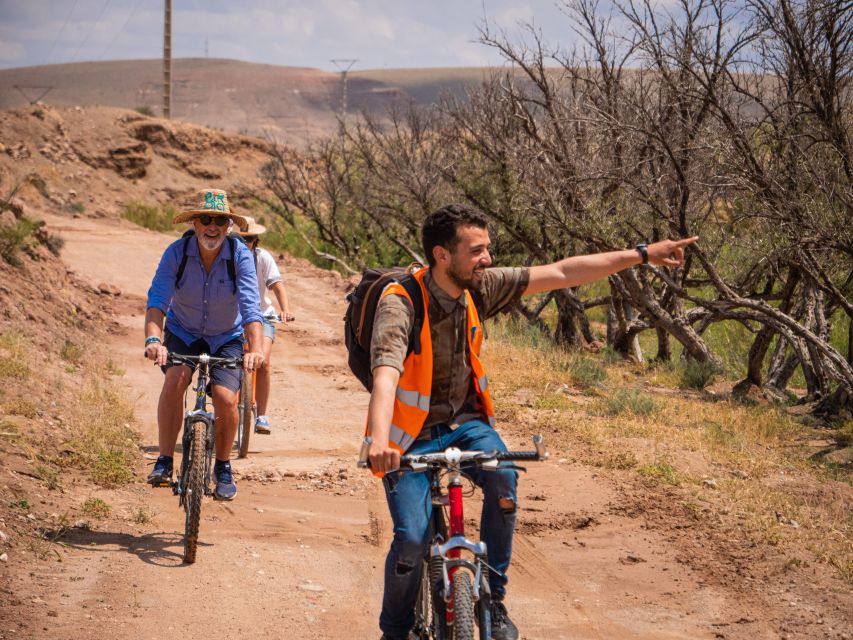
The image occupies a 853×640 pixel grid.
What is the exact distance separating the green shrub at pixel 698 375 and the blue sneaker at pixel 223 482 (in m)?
8.61

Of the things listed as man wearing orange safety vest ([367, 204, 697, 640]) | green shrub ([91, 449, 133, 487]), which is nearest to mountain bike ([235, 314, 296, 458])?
green shrub ([91, 449, 133, 487])

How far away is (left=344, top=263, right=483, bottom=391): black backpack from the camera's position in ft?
13.4

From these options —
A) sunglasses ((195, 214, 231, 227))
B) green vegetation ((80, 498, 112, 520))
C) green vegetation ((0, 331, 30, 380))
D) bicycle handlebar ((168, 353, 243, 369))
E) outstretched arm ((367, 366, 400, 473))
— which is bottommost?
green vegetation ((80, 498, 112, 520))

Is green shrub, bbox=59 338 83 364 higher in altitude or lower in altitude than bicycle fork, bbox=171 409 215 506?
lower

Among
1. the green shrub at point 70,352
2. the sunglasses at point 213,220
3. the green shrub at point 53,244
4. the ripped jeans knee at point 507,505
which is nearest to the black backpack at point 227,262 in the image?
the sunglasses at point 213,220

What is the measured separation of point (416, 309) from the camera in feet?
13.3

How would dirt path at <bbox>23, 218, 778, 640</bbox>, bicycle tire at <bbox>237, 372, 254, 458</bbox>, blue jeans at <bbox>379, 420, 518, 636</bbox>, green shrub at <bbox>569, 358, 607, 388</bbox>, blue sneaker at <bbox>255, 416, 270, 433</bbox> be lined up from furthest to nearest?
green shrub at <bbox>569, 358, 607, 388</bbox>
blue sneaker at <bbox>255, 416, 270, 433</bbox>
bicycle tire at <bbox>237, 372, 254, 458</bbox>
dirt path at <bbox>23, 218, 778, 640</bbox>
blue jeans at <bbox>379, 420, 518, 636</bbox>

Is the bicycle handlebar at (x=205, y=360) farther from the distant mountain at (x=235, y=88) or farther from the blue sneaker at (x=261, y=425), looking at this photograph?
the distant mountain at (x=235, y=88)

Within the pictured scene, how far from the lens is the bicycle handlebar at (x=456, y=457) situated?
3.58 metres

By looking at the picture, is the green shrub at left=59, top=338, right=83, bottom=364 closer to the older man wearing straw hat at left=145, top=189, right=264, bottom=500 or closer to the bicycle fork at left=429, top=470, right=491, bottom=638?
the older man wearing straw hat at left=145, top=189, right=264, bottom=500

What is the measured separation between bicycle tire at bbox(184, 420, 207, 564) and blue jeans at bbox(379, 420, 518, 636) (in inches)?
76.9

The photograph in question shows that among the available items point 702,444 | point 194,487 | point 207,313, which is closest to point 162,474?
point 194,487

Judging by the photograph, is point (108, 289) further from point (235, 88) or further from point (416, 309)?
point (235, 88)

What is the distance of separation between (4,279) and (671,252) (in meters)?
10.6
